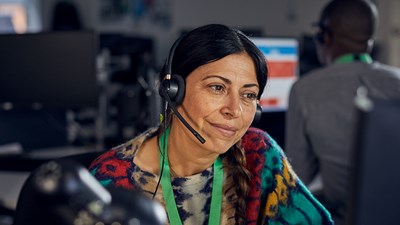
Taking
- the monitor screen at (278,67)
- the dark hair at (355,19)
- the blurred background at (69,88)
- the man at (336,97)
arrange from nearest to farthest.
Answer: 1. the man at (336,97)
2. the dark hair at (355,19)
3. the blurred background at (69,88)
4. the monitor screen at (278,67)

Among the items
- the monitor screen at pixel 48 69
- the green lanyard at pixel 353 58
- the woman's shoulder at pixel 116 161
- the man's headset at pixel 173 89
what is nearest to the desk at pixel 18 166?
the monitor screen at pixel 48 69

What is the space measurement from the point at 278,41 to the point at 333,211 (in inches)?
37.0

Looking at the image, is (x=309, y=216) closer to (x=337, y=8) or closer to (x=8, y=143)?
(x=337, y=8)

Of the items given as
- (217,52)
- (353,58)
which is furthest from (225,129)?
(353,58)

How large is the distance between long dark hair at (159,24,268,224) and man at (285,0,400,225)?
24.3 inches

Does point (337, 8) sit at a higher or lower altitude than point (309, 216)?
higher

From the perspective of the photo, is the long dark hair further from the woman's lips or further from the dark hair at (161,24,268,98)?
the woman's lips

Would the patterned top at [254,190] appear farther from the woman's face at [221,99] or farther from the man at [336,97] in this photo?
the man at [336,97]

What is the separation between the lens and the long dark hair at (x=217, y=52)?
45.4 inches

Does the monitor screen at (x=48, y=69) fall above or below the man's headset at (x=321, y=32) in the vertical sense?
below

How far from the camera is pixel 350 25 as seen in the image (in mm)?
1964

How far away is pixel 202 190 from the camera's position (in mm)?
1257

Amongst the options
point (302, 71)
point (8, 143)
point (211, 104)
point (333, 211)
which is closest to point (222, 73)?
point (211, 104)

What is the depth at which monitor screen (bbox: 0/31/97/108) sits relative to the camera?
2.23 metres
